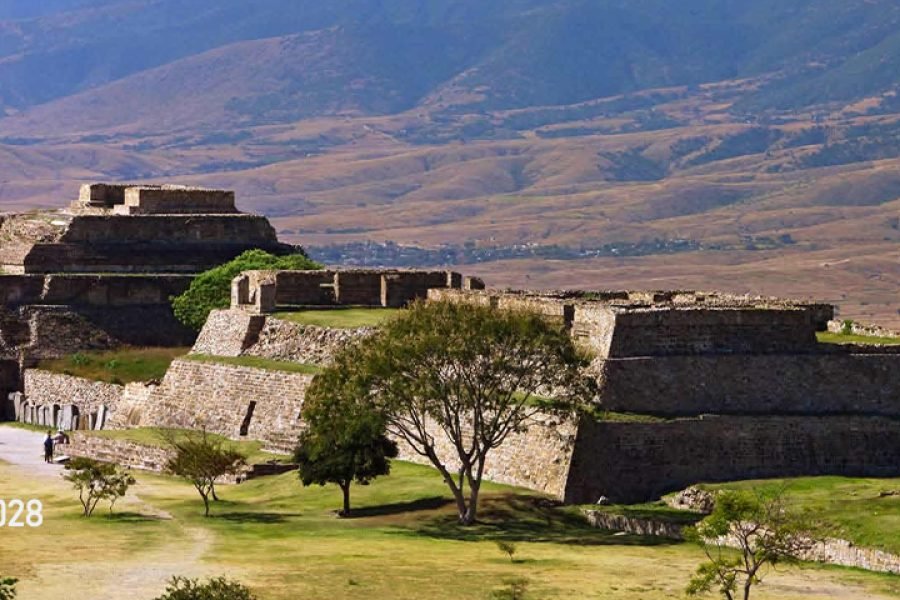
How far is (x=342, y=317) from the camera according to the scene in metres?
70.6

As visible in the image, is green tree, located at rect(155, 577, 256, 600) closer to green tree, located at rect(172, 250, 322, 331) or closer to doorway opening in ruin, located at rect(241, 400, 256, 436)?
doorway opening in ruin, located at rect(241, 400, 256, 436)

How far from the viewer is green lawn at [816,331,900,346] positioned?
59844 mm

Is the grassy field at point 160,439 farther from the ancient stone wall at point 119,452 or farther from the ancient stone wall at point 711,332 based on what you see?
the ancient stone wall at point 711,332

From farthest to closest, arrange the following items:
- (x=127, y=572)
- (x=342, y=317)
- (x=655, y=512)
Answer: (x=342, y=317)
(x=655, y=512)
(x=127, y=572)

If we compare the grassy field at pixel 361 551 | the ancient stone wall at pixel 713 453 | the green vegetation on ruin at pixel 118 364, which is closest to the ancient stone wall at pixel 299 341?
the green vegetation on ruin at pixel 118 364

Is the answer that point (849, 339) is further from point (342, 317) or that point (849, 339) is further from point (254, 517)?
point (254, 517)

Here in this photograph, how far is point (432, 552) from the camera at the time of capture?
4956cm

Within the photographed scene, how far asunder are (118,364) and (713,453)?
93.5 feet

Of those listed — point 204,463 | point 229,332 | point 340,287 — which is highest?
point 340,287

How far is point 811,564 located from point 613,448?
7.23 meters

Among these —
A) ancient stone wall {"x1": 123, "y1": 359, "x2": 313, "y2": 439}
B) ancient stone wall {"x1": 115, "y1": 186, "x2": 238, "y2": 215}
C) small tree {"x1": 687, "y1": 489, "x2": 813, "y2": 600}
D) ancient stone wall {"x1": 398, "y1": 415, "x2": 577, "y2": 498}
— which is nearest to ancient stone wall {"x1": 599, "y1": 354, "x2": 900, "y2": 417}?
ancient stone wall {"x1": 398, "y1": 415, "x2": 577, "y2": 498}

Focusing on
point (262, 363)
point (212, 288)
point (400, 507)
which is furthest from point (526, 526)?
point (212, 288)

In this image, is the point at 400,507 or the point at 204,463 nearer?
the point at 400,507

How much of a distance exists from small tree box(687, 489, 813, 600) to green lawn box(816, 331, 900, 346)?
11.4 meters
